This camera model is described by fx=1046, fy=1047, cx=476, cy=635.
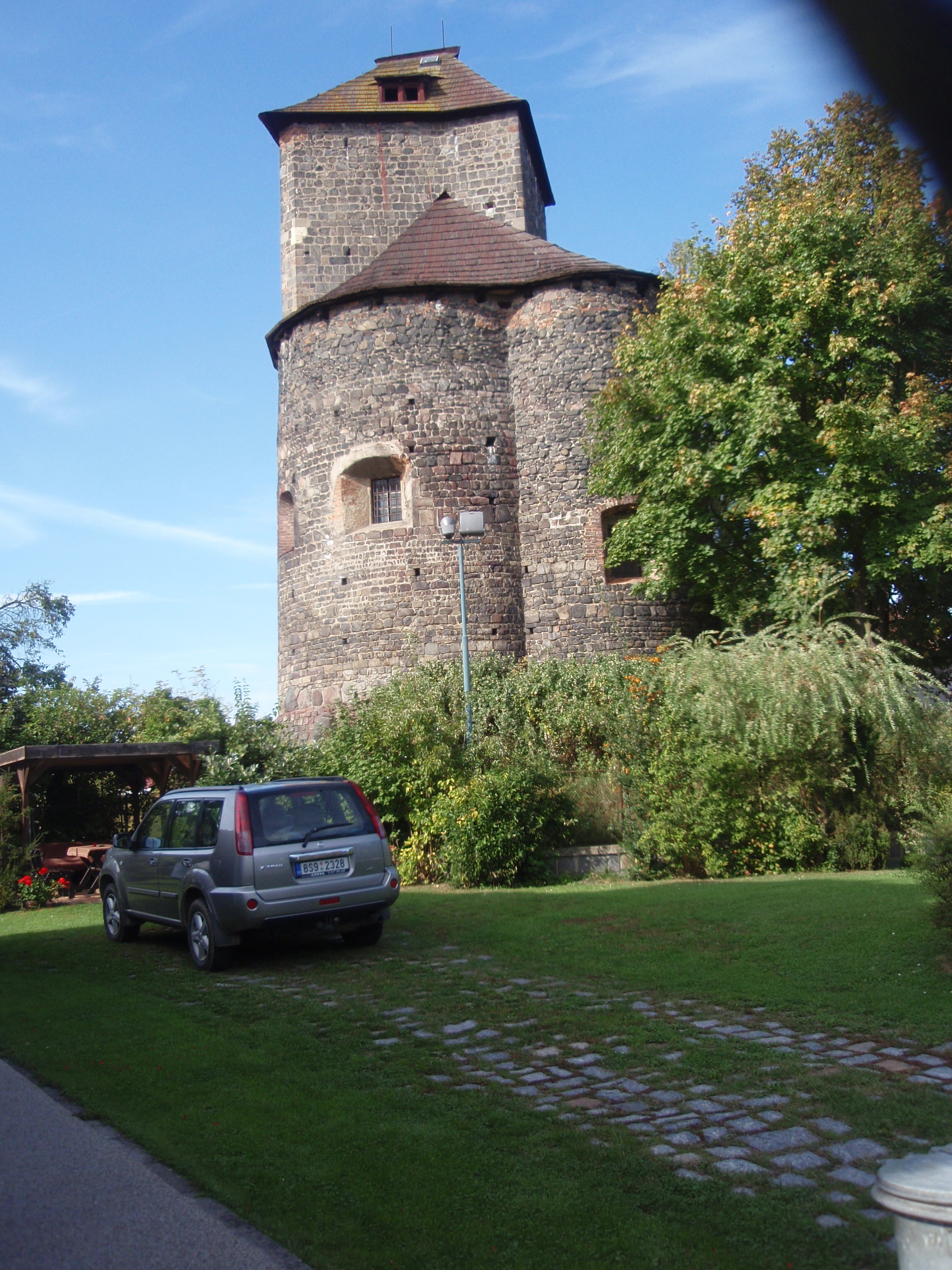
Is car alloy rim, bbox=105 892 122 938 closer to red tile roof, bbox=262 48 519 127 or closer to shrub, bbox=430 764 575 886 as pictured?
shrub, bbox=430 764 575 886

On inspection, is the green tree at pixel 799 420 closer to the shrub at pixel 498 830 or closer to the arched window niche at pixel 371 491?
the arched window niche at pixel 371 491

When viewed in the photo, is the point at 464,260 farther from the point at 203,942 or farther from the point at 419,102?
the point at 203,942

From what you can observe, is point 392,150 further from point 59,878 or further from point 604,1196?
point 604,1196

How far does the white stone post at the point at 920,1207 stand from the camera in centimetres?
179

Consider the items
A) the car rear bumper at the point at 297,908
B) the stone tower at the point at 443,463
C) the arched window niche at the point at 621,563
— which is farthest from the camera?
the stone tower at the point at 443,463

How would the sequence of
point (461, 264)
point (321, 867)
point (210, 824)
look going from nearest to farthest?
point (321, 867), point (210, 824), point (461, 264)

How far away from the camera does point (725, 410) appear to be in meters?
19.2

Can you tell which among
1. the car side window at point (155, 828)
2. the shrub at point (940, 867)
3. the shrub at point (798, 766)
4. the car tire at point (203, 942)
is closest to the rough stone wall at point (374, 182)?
the shrub at point (798, 766)

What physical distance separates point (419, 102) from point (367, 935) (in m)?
25.5

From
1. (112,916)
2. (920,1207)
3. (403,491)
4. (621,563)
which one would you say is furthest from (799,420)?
(920,1207)

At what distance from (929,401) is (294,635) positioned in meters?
14.1

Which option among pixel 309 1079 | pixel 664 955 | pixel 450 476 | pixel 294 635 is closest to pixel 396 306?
pixel 450 476

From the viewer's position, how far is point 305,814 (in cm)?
865

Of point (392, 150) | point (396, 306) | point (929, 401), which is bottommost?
point (929, 401)
